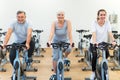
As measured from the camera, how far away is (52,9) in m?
9.69

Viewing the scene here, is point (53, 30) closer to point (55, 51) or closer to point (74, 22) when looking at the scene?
point (55, 51)

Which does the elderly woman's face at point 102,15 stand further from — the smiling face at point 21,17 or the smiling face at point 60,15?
the smiling face at point 21,17

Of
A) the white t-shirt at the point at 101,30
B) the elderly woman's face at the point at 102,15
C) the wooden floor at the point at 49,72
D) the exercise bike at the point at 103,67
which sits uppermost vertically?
the elderly woman's face at the point at 102,15

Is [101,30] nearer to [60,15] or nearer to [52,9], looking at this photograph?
[60,15]

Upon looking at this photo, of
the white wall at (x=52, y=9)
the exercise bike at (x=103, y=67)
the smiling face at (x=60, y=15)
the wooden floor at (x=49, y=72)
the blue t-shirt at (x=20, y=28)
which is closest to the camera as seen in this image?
the exercise bike at (x=103, y=67)

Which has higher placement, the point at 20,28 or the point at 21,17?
the point at 21,17

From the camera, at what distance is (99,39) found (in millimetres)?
4652

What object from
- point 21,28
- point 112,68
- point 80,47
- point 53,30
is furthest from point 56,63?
point 80,47

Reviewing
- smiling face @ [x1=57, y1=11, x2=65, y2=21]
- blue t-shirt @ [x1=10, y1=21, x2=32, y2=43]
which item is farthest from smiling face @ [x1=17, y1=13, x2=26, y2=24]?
smiling face @ [x1=57, y1=11, x2=65, y2=21]

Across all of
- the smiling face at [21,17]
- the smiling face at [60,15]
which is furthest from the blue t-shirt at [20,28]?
the smiling face at [60,15]

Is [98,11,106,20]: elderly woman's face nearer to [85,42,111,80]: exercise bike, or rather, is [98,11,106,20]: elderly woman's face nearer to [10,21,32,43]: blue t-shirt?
[85,42,111,80]: exercise bike

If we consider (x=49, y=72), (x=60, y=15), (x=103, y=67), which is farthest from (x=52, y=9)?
(x=103, y=67)

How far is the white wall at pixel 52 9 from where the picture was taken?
→ 9.62m

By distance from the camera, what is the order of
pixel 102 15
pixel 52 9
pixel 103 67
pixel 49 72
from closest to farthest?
pixel 103 67 → pixel 102 15 → pixel 49 72 → pixel 52 9
